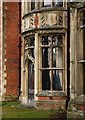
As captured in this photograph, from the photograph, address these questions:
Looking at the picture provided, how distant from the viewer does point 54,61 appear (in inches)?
531

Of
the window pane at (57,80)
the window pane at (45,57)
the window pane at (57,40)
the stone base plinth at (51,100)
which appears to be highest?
the window pane at (57,40)

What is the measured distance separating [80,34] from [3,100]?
26.9 ft

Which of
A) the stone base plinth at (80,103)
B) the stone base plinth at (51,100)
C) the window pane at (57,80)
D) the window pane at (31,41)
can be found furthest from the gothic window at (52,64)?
the stone base plinth at (80,103)

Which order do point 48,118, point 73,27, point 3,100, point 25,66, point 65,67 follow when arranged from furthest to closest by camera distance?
point 3,100, point 25,66, point 65,67, point 73,27, point 48,118

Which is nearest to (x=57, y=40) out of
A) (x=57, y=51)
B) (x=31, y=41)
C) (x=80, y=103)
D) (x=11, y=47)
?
(x=57, y=51)

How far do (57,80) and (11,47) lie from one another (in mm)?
5813

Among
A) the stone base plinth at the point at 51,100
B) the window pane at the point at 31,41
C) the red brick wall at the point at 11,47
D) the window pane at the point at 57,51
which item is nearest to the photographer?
the stone base plinth at the point at 51,100

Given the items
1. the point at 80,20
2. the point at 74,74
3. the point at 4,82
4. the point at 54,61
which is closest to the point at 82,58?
the point at 74,74

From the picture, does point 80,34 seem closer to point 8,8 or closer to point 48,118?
point 48,118

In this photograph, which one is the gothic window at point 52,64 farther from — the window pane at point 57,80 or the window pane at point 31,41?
the window pane at point 31,41

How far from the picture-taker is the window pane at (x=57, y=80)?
1332 cm

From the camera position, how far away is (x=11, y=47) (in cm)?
1838

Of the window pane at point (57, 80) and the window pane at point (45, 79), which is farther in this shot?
the window pane at point (45, 79)

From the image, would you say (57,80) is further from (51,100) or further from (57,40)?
(57,40)
